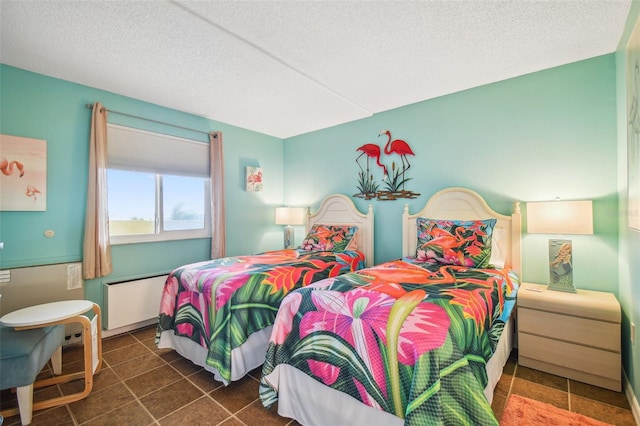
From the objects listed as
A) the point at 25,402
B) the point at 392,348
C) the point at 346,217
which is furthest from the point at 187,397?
the point at 346,217

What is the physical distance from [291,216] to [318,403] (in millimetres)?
2973

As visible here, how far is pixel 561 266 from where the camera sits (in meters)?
2.31

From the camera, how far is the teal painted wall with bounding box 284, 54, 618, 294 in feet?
7.68

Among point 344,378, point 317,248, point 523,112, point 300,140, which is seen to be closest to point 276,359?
point 344,378

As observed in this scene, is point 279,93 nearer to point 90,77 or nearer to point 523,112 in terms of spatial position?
point 90,77

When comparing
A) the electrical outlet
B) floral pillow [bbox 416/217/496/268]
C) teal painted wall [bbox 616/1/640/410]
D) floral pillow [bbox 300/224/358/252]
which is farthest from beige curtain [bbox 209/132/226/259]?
teal painted wall [bbox 616/1/640/410]

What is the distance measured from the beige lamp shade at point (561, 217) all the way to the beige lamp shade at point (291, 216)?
9.23 ft

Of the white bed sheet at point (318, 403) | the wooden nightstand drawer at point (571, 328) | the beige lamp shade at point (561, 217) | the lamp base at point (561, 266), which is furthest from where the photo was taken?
the lamp base at point (561, 266)

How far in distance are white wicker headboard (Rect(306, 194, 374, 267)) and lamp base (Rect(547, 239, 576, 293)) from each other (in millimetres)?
1796

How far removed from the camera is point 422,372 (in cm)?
123

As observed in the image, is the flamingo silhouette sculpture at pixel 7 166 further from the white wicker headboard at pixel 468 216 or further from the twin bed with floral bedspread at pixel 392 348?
the white wicker headboard at pixel 468 216

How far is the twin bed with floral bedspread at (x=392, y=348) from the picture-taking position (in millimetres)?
1220

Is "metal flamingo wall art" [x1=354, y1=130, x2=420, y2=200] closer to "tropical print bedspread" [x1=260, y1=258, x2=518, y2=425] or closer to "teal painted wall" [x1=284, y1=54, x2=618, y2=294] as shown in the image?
"teal painted wall" [x1=284, y1=54, x2=618, y2=294]

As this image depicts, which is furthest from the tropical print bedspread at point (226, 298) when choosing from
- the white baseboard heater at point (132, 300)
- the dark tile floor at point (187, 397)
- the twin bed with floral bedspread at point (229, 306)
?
the white baseboard heater at point (132, 300)
